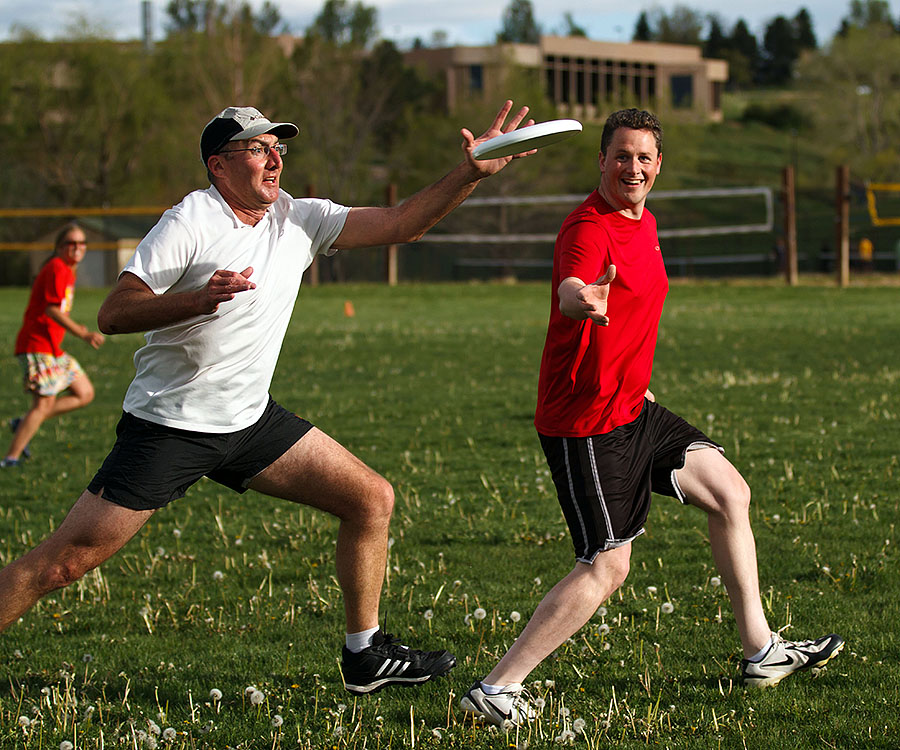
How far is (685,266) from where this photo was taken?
52156 mm

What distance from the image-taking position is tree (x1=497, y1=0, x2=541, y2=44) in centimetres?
13862

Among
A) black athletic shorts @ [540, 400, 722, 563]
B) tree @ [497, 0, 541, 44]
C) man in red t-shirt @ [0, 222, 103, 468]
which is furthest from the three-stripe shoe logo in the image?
tree @ [497, 0, 541, 44]

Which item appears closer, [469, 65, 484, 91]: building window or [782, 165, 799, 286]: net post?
[782, 165, 799, 286]: net post

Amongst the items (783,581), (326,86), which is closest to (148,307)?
(783,581)

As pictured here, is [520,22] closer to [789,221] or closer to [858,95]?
[858,95]

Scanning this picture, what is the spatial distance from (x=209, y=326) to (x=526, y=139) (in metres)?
1.37

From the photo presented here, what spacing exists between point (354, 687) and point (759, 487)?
399 cm

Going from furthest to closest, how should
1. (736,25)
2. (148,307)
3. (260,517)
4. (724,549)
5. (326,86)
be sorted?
(736,25), (326,86), (260,517), (724,549), (148,307)

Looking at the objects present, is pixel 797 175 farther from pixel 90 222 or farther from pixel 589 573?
pixel 589 573

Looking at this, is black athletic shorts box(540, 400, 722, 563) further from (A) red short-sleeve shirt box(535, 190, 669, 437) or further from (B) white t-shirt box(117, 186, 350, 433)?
(B) white t-shirt box(117, 186, 350, 433)

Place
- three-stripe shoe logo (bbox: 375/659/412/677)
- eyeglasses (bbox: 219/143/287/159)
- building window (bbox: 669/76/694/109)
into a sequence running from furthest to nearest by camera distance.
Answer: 1. building window (bbox: 669/76/694/109)
2. three-stripe shoe logo (bbox: 375/659/412/677)
3. eyeglasses (bbox: 219/143/287/159)

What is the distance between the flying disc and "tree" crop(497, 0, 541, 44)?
138142 millimetres

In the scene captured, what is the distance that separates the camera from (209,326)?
15.1 ft

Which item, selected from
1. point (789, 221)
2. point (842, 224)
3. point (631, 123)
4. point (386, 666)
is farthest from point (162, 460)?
point (842, 224)
